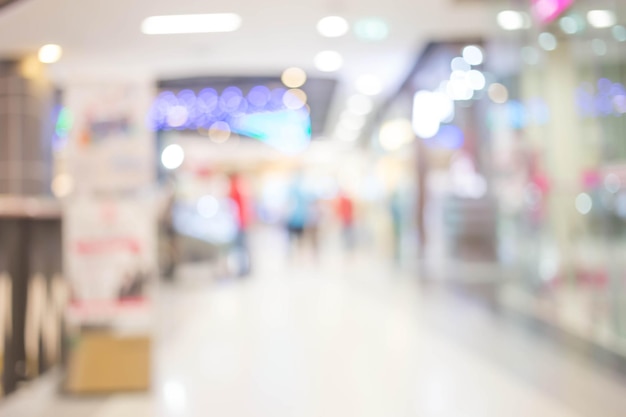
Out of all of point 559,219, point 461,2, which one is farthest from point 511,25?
point 559,219

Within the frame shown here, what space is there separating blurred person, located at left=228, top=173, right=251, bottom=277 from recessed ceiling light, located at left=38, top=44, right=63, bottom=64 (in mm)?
4813

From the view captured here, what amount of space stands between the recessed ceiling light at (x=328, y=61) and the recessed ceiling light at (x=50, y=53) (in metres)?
3.10

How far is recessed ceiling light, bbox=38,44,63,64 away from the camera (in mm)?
3592

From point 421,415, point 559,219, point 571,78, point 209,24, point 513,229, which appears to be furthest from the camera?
point 513,229

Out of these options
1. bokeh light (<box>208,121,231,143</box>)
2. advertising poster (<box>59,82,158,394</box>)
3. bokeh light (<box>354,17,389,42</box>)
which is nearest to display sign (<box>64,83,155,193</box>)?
advertising poster (<box>59,82,158,394</box>)

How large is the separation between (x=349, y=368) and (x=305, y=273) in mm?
5711

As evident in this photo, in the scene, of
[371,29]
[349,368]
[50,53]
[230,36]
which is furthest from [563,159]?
[50,53]

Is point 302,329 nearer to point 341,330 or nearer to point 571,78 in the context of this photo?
point 341,330

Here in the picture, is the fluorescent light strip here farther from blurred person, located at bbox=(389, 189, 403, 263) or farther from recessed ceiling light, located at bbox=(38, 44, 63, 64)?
blurred person, located at bbox=(389, 189, 403, 263)

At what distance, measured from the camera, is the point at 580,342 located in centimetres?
387

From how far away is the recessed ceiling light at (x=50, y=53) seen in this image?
359cm

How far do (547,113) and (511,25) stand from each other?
3.01 feet

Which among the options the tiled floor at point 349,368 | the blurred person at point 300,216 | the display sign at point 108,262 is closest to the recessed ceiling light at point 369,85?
the blurred person at point 300,216

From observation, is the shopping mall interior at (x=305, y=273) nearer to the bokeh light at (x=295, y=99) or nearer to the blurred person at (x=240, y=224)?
the blurred person at (x=240, y=224)
